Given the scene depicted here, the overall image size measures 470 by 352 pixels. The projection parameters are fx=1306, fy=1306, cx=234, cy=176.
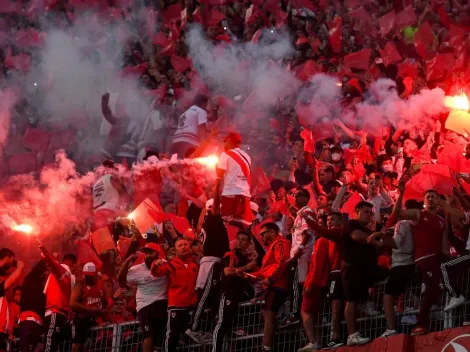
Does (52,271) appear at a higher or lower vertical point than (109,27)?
lower

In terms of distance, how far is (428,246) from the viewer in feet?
34.0

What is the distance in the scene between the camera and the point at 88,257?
13.3 metres

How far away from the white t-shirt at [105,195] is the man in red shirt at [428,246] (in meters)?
4.50

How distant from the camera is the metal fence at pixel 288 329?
10336 mm

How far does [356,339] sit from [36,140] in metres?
7.19

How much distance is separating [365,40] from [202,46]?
89.0 inches

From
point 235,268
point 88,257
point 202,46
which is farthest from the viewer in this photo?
point 202,46

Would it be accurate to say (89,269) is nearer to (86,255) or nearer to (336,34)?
(86,255)

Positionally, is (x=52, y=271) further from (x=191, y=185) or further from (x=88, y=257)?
(x=191, y=185)

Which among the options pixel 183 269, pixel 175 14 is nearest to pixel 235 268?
pixel 183 269

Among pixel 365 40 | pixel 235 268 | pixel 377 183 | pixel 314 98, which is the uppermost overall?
pixel 365 40

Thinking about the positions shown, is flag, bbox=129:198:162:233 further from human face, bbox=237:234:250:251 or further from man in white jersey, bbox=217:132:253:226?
human face, bbox=237:234:250:251

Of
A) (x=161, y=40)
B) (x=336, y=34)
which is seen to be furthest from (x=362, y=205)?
(x=161, y=40)

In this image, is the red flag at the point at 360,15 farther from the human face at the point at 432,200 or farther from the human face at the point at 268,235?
the human face at the point at 432,200
